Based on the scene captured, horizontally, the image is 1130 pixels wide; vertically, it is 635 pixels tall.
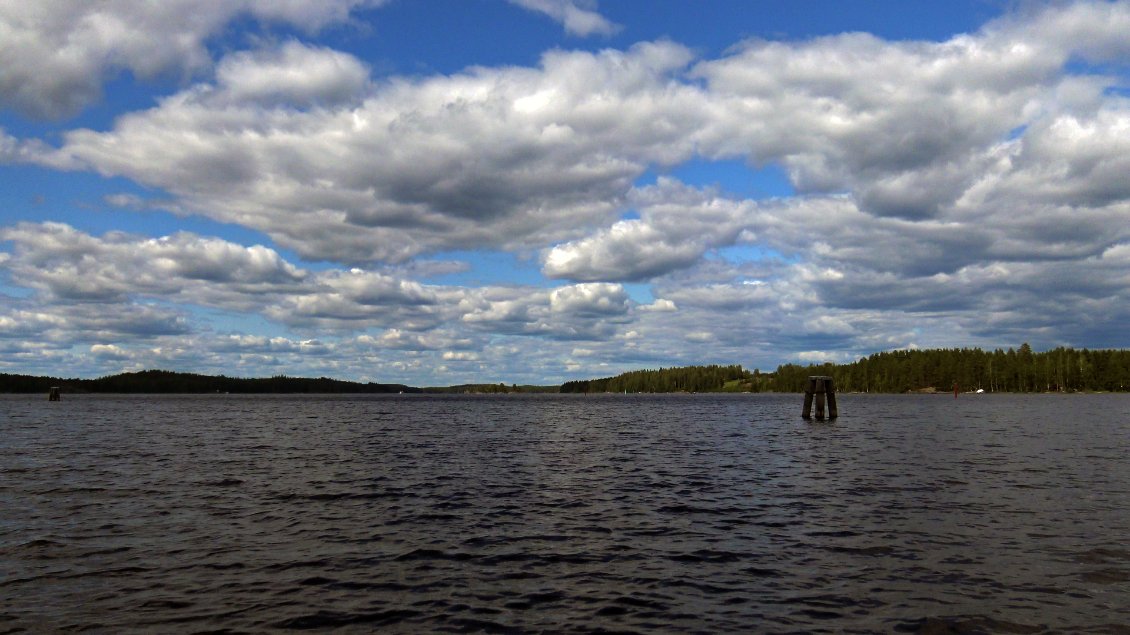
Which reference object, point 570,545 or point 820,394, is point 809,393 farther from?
point 570,545

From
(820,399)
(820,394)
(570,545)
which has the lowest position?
(570,545)

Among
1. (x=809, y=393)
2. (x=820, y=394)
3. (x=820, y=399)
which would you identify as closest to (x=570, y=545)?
(x=820, y=399)

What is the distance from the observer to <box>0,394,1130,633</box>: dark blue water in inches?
575

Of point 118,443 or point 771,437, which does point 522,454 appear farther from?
point 118,443

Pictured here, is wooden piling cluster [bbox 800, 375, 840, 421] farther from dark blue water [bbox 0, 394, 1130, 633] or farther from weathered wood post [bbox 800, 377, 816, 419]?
dark blue water [bbox 0, 394, 1130, 633]

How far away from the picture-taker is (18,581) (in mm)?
17062

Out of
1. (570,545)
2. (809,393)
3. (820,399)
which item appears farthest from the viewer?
(809,393)

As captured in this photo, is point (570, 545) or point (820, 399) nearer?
point (570, 545)

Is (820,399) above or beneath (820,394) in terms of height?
beneath

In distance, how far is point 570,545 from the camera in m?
21.0

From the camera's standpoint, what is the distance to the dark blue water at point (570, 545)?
14.6 m

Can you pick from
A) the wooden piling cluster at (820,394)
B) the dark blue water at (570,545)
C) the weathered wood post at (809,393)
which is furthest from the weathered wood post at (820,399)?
the dark blue water at (570,545)

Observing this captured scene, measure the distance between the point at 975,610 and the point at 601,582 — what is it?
26.7 feet

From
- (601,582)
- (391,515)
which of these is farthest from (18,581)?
(601,582)
